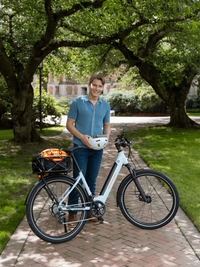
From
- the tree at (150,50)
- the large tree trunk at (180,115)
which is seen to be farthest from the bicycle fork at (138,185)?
the large tree trunk at (180,115)

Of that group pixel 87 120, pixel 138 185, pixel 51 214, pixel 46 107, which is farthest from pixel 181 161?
pixel 46 107

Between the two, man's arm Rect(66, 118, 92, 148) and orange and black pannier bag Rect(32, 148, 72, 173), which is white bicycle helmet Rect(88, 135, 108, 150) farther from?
orange and black pannier bag Rect(32, 148, 72, 173)

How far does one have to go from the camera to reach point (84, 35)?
39.9ft

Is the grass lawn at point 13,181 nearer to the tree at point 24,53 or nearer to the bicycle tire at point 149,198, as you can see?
the tree at point 24,53

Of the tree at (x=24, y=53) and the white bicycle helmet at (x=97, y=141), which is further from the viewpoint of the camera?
the tree at (x=24, y=53)

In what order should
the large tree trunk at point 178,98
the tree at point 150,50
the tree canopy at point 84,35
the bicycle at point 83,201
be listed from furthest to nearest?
the large tree trunk at point 178,98 → the tree at point 150,50 → the tree canopy at point 84,35 → the bicycle at point 83,201

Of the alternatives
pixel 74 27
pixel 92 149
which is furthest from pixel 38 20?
pixel 92 149

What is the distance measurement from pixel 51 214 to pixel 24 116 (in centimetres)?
832

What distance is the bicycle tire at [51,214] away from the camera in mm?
3643

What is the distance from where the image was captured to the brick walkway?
3365 millimetres

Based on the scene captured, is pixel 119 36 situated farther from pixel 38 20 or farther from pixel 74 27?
pixel 38 20

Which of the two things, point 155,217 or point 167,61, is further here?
point 167,61

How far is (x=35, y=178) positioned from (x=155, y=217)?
11.5ft

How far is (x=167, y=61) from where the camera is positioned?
15516mm
